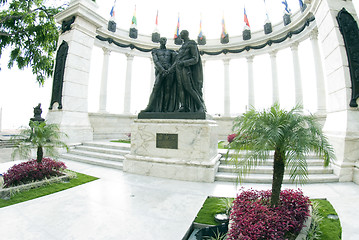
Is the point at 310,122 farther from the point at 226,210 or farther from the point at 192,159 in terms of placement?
the point at 192,159

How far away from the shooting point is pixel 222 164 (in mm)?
7105

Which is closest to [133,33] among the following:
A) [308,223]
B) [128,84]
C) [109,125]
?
[128,84]

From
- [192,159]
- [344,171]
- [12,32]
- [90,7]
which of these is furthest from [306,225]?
[12,32]

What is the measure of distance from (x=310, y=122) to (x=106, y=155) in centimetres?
847

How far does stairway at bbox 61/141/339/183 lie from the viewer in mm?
5926

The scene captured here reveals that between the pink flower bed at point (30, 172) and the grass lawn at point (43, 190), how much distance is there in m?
0.57

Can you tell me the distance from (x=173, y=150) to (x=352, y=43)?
836 centimetres

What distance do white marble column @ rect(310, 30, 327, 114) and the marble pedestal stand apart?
15404 mm

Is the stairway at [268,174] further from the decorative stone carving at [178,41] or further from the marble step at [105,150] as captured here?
the decorative stone carving at [178,41]

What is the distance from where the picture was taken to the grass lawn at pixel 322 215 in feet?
9.39

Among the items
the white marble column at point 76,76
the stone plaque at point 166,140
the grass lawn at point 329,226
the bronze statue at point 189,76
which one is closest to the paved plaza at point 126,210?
the grass lawn at point 329,226

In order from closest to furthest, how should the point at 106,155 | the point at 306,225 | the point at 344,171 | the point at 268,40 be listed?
the point at 306,225 → the point at 344,171 → the point at 106,155 → the point at 268,40

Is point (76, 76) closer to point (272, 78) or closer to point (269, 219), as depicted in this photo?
point (269, 219)

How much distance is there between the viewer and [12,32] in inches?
545
